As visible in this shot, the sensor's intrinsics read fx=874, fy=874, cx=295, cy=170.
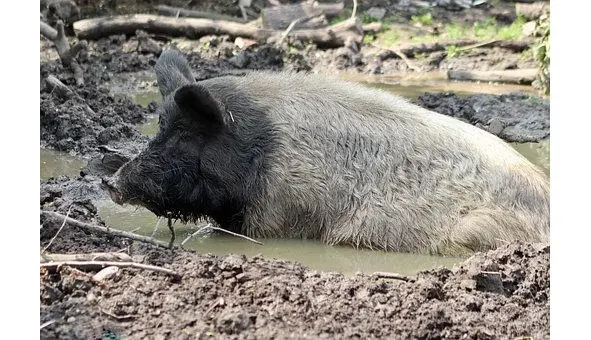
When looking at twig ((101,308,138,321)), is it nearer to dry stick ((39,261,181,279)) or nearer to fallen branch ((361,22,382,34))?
dry stick ((39,261,181,279))

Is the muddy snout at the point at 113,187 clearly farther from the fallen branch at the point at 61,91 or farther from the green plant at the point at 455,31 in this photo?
the green plant at the point at 455,31

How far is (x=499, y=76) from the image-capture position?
12.7 m

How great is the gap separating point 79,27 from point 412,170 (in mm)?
9974

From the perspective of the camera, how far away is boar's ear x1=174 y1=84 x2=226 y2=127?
588cm

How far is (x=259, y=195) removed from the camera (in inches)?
240

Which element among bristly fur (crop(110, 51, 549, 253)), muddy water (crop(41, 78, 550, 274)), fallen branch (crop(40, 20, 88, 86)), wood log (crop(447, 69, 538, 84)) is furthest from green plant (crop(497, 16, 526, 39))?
muddy water (crop(41, 78, 550, 274))

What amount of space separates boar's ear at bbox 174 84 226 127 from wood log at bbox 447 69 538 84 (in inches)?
286

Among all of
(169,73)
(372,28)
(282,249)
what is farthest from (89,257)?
(372,28)

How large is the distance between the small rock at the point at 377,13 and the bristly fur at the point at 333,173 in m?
11.7

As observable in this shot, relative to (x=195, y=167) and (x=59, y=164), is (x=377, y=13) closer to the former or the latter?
(x=59, y=164)

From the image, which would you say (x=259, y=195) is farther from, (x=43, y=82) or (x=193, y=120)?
(x=43, y=82)

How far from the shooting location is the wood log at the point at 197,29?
14.7 m

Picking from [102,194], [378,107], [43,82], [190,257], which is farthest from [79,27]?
[190,257]

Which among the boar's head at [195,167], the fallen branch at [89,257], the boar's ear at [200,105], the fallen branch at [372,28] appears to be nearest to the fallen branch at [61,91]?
the boar's head at [195,167]
